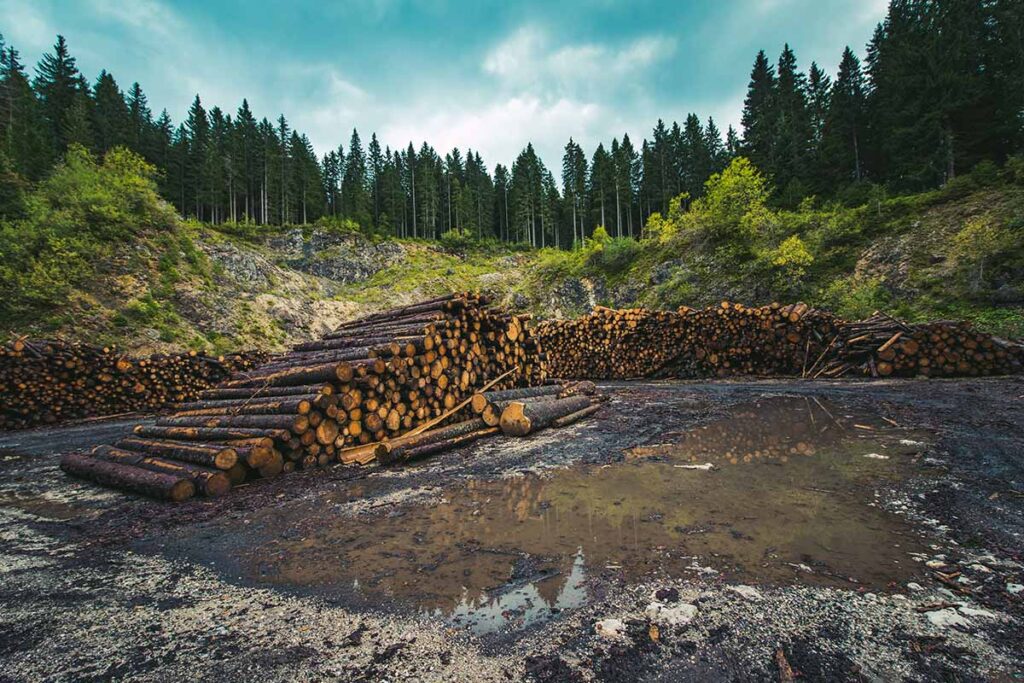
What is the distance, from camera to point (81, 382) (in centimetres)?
1029

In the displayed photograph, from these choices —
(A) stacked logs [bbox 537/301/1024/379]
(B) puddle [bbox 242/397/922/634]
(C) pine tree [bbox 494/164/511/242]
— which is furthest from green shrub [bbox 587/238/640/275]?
(C) pine tree [bbox 494/164/511/242]

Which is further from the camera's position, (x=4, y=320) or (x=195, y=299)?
(x=195, y=299)

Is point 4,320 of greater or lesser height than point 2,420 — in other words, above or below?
above

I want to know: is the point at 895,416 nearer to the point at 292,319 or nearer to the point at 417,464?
the point at 417,464

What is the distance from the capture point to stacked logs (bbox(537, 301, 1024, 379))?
1007 cm

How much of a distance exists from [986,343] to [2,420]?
23777 mm

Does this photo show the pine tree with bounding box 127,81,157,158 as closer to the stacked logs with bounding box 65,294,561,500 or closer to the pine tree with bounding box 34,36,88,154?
the pine tree with bounding box 34,36,88,154

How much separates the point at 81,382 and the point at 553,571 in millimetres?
13919

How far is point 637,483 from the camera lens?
12.2 feet

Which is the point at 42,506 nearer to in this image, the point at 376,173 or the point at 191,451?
the point at 191,451

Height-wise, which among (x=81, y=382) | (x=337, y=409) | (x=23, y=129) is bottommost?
(x=337, y=409)

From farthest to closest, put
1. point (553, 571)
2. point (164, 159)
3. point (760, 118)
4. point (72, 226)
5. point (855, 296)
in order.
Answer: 1. point (164, 159)
2. point (760, 118)
3. point (72, 226)
4. point (855, 296)
5. point (553, 571)

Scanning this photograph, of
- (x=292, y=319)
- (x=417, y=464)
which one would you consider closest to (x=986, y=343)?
(x=417, y=464)

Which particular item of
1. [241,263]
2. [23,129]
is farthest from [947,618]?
[23,129]
